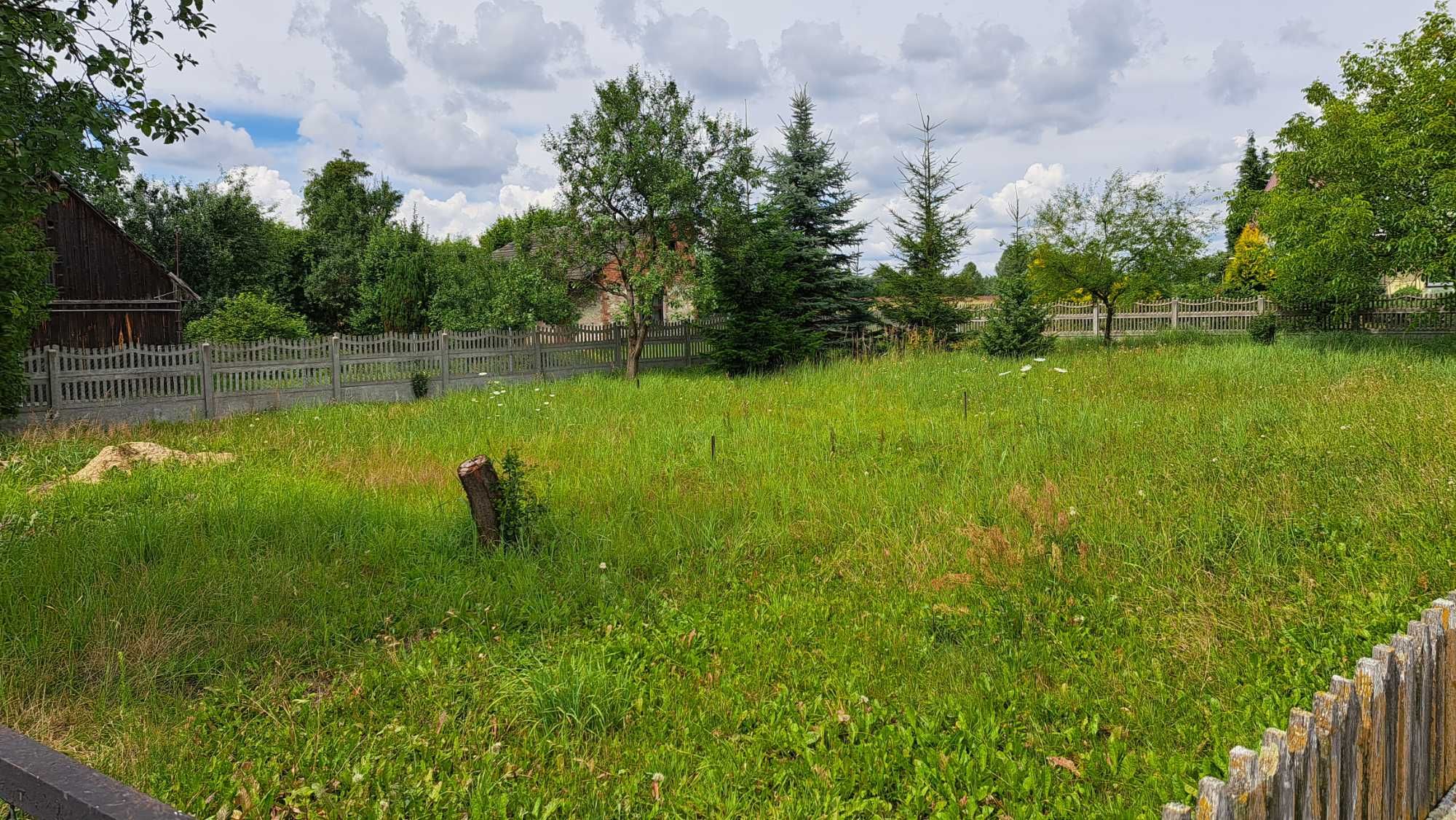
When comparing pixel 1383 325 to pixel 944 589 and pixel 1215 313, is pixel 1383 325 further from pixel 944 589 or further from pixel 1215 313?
pixel 944 589

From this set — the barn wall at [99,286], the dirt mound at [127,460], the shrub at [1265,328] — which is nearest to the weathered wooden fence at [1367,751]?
the dirt mound at [127,460]

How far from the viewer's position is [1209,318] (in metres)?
25.9

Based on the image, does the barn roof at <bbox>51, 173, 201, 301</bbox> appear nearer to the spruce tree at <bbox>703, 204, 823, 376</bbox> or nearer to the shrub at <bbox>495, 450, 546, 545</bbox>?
the spruce tree at <bbox>703, 204, 823, 376</bbox>

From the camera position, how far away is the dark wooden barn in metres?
21.4

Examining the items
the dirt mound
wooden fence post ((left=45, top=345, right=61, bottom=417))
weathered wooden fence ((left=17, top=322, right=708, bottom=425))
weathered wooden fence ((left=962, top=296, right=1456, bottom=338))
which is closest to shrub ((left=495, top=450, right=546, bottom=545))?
the dirt mound

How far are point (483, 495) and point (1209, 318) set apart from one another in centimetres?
2685

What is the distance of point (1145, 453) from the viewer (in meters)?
7.63

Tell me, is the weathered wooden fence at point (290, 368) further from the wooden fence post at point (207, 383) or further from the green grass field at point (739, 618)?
the green grass field at point (739, 618)

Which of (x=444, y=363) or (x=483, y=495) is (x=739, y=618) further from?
(x=444, y=363)

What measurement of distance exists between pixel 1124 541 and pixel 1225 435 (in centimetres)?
356

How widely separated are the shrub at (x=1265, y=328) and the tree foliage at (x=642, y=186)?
1472 cm

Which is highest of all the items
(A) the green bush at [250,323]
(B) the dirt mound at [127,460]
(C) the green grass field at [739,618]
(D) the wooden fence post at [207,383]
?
(A) the green bush at [250,323]

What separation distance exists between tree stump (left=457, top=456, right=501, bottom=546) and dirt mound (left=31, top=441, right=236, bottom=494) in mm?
4632

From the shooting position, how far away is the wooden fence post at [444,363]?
17.0m
